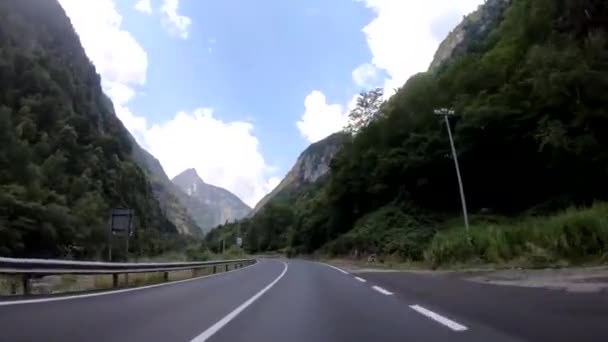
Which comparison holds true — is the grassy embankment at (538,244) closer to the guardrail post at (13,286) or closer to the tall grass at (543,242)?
the tall grass at (543,242)

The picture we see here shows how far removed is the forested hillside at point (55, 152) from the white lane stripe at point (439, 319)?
45.6 metres

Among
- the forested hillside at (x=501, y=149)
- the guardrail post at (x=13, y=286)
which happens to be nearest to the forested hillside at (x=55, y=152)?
the forested hillside at (x=501, y=149)

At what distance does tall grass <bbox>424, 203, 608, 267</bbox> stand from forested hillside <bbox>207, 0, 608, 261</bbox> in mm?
62

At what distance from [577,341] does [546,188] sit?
4145 cm

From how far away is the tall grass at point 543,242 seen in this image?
52.1 ft

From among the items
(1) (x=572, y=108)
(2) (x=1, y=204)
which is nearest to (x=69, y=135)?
(2) (x=1, y=204)

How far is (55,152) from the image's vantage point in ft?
290

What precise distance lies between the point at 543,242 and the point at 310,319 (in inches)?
513

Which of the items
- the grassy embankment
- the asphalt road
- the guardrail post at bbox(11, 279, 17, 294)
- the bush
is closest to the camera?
the asphalt road

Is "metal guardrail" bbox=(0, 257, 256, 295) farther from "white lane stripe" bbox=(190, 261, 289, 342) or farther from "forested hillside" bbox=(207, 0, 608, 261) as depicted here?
"forested hillside" bbox=(207, 0, 608, 261)

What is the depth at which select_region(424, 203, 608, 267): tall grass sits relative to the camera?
15.9 metres

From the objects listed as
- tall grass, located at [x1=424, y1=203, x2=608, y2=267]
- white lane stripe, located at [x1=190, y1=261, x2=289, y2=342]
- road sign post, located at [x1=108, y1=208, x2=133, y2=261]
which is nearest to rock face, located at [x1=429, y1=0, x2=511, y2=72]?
tall grass, located at [x1=424, y1=203, x2=608, y2=267]

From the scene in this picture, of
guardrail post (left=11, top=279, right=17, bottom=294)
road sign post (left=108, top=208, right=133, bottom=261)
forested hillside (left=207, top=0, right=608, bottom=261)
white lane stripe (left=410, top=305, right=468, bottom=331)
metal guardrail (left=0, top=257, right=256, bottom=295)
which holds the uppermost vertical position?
forested hillside (left=207, top=0, right=608, bottom=261)

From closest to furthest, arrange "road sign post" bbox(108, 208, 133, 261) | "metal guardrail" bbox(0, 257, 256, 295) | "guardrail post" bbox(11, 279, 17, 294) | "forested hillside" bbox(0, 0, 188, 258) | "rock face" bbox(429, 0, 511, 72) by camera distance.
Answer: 1. "metal guardrail" bbox(0, 257, 256, 295)
2. "guardrail post" bbox(11, 279, 17, 294)
3. "road sign post" bbox(108, 208, 133, 261)
4. "forested hillside" bbox(0, 0, 188, 258)
5. "rock face" bbox(429, 0, 511, 72)
